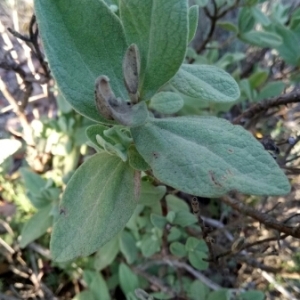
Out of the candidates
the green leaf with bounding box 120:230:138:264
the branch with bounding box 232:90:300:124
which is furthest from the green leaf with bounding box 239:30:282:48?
the green leaf with bounding box 120:230:138:264

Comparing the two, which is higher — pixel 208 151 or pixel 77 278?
→ pixel 208 151

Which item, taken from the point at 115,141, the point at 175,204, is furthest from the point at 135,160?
the point at 175,204

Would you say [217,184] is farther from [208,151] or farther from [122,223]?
[122,223]

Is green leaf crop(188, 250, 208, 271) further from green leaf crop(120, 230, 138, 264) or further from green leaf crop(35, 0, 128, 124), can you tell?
green leaf crop(35, 0, 128, 124)

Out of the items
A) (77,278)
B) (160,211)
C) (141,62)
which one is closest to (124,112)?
(141,62)

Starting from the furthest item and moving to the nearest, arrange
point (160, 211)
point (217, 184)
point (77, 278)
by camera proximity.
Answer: point (77, 278) → point (160, 211) → point (217, 184)

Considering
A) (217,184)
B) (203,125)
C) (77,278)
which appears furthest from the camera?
(77,278)

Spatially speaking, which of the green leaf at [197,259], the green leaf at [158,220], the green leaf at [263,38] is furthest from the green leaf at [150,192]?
the green leaf at [263,38]

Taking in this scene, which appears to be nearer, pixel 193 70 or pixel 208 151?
pixel 208 151
